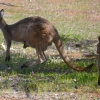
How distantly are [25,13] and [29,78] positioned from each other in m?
14.2

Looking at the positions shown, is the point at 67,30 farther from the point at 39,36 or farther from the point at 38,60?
the point at 39,36

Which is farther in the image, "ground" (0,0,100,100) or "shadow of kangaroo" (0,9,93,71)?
"shadow of kangaroo" (0,9,93,71)

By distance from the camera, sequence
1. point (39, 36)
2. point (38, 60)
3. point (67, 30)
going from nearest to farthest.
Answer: point (39, 36), point (38, 60), point (67, 30)

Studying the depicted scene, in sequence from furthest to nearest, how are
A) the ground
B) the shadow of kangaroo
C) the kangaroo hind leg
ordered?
the kangaroo hind leg
the shadow of kangaroo
the ground

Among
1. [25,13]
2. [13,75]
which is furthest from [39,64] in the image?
[25,13]

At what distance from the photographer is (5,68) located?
27.4 feet

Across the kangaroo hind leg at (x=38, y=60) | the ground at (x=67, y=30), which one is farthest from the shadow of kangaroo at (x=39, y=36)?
the ground at (x=67, y=30)

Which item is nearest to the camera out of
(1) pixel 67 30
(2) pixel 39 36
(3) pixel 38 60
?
(2) pixel 39 36

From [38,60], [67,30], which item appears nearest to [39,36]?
[38,60]

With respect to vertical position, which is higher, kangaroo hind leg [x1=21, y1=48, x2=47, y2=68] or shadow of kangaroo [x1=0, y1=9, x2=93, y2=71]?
shadow of kangaroo [x1=0, y1=9, x2=93, y2=71]

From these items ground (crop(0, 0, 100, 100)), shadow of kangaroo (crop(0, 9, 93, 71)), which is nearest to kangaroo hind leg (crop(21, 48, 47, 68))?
shadow of kangaroo (crop(0, 9, 93, 71))

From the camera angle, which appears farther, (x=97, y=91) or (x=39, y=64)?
(x=39, y=64)

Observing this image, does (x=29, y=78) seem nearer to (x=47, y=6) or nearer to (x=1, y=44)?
(x=1, y=44)

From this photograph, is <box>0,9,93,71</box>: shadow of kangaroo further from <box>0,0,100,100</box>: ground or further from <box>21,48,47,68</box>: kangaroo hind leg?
<box>0,0,100,100</box>: ground
